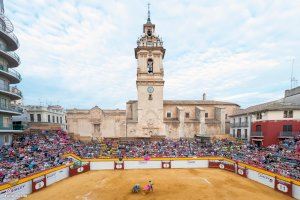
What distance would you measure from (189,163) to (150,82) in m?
19.5

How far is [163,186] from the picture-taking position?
23.1 m

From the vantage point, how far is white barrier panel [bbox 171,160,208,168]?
33.5 meters

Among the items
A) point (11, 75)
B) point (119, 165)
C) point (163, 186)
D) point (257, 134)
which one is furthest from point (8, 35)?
point (257, 134)

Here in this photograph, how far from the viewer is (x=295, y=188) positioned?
20.2 meters

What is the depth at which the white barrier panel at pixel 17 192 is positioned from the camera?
18255 mm

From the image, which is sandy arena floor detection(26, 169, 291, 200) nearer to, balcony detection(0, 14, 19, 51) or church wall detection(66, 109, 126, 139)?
church wall detection(66, 109, 126, 139)

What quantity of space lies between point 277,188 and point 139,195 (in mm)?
15827

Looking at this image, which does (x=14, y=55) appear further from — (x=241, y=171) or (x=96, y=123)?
(x=241, y=171)

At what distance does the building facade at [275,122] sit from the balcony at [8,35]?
45.5 meters

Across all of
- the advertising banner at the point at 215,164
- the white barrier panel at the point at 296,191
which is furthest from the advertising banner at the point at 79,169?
the white barrier panel at the point at 296,191

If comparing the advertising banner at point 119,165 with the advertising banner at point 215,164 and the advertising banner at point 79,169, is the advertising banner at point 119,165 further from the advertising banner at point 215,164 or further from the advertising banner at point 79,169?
the advertising banner at point 215,164

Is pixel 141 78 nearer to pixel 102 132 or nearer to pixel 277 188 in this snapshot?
pixel 102 132

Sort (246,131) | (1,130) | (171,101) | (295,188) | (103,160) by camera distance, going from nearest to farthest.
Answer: (295,188), (1,130), (103,160), (246,131), (171,101)

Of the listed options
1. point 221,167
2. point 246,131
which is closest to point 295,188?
point 221,167
